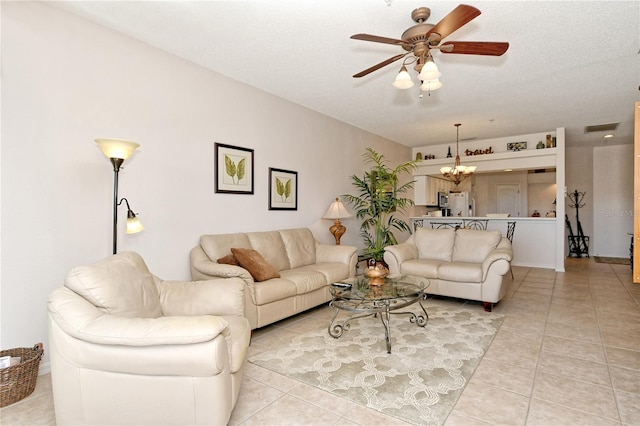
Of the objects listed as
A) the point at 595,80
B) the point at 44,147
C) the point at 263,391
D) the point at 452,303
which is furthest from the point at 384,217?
the point at 44,147

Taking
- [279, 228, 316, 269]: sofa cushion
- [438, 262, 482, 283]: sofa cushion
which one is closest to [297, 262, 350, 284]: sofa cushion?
[279, 228, 316, 269]: sofa cushion

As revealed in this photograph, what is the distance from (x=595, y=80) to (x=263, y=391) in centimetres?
494

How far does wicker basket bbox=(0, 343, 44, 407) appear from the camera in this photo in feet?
6.65

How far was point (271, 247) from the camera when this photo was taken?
13.2 ft

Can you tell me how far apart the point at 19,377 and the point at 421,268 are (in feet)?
12.9

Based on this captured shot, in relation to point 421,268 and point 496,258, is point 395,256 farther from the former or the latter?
point 496,258

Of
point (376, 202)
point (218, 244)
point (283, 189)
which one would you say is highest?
point (283, 189)

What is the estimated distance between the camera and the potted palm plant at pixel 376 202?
573 cm

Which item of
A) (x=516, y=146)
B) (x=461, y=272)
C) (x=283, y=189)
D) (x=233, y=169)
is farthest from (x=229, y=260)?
(x=516, y=146)

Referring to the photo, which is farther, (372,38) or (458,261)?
(458,261)

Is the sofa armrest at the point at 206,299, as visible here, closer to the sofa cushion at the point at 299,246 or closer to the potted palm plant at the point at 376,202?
the sofa cushion at the point at 299,246

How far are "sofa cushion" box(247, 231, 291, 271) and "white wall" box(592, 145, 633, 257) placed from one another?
8294 millimetres

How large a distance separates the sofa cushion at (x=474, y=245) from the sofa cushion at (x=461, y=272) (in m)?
0.24

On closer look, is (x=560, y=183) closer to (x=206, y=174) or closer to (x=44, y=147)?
(x=206, y=174)
